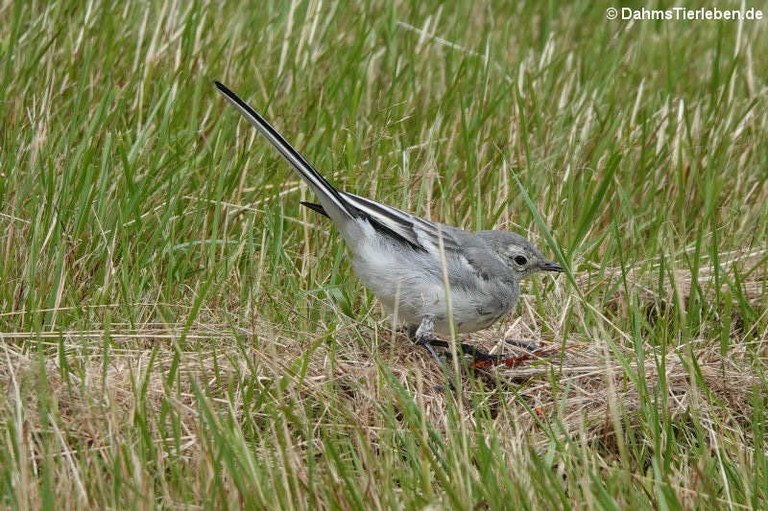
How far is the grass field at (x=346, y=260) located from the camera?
165 inches

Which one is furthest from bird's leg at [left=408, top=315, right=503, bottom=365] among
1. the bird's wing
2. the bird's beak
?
the bird's beak

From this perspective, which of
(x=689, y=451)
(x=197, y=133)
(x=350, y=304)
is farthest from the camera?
(x=197, y=133)

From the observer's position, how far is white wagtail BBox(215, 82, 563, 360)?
5.57 meters

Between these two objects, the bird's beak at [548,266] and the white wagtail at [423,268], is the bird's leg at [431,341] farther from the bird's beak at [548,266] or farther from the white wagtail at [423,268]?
the bird's beak at [548,266]

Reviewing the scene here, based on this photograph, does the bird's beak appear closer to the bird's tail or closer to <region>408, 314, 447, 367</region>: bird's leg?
<region>408, 314, 447, 367</region>: bird's leg

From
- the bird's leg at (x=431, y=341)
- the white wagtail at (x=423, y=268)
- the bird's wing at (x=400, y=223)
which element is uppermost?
the bird's wing at (x=400, y=223)

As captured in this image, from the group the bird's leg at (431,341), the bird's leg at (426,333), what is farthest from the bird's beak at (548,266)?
the bird's leg at (426,333)

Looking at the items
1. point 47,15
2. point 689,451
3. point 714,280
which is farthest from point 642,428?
point 47,15

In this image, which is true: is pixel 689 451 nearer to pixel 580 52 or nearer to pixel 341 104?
pixel 341 104

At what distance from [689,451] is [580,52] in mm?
4642

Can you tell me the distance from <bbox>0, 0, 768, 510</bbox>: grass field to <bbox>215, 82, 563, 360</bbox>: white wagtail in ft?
0.72

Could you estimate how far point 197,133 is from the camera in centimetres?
701

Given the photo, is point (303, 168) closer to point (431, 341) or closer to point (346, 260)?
point (431, 341)

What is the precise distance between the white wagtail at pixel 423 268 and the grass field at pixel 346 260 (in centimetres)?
22
